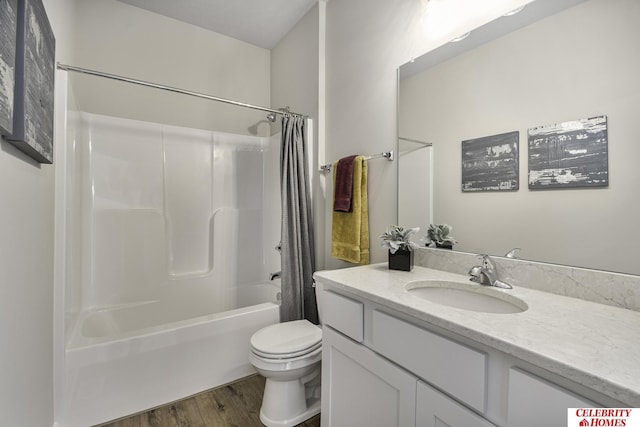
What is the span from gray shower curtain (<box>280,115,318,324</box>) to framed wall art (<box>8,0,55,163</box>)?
1228 mm

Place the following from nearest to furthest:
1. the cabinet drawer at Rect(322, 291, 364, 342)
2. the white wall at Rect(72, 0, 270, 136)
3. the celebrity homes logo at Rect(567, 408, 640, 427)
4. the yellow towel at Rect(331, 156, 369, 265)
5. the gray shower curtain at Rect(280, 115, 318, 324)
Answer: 1. the celebrity homes logo at Rect(567, 408, 640, 427)
2. the cabinet drawer at Rect(322, 291, 364, 342)
3. the yellow towel at Rect(331, 156, 369, 265)
4. the gray shower curtain at Rect(280, 115, 318, 324)
5. the white wall at Rect(72, 0, 270, 136)

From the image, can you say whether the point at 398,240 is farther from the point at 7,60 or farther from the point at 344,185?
the point at 7,60

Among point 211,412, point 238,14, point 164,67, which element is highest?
point 238,14

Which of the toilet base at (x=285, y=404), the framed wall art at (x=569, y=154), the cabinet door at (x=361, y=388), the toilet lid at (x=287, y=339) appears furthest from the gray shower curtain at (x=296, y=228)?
the framed wall art at (x=569, y=154)

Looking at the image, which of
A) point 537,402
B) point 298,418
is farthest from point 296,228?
point 537,402

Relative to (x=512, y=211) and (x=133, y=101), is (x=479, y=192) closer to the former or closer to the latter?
(x=512, y=211)

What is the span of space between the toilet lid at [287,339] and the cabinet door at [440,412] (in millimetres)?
733

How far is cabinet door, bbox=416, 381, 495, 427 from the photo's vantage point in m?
0.67

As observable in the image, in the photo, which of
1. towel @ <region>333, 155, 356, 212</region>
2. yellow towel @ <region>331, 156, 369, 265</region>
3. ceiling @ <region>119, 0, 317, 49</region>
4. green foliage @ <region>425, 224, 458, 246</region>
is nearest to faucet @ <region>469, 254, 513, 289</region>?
green foliage @ <region>425, 224, 458, 246</region>

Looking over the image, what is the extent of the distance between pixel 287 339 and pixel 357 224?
2.50 ft

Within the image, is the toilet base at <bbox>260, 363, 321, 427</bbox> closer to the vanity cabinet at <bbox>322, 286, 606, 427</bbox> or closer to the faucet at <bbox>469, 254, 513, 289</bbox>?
the vanity cabinet at <bbox>322, 286, 606, 427</bbox>

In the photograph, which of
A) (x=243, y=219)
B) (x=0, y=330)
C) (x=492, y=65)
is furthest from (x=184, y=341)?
(x=492, y=65)

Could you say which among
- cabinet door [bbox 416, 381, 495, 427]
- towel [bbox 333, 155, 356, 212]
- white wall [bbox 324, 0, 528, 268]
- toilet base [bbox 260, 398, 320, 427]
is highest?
white wall [bbox 324, 0, 528, 268]

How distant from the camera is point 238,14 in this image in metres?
2.29
